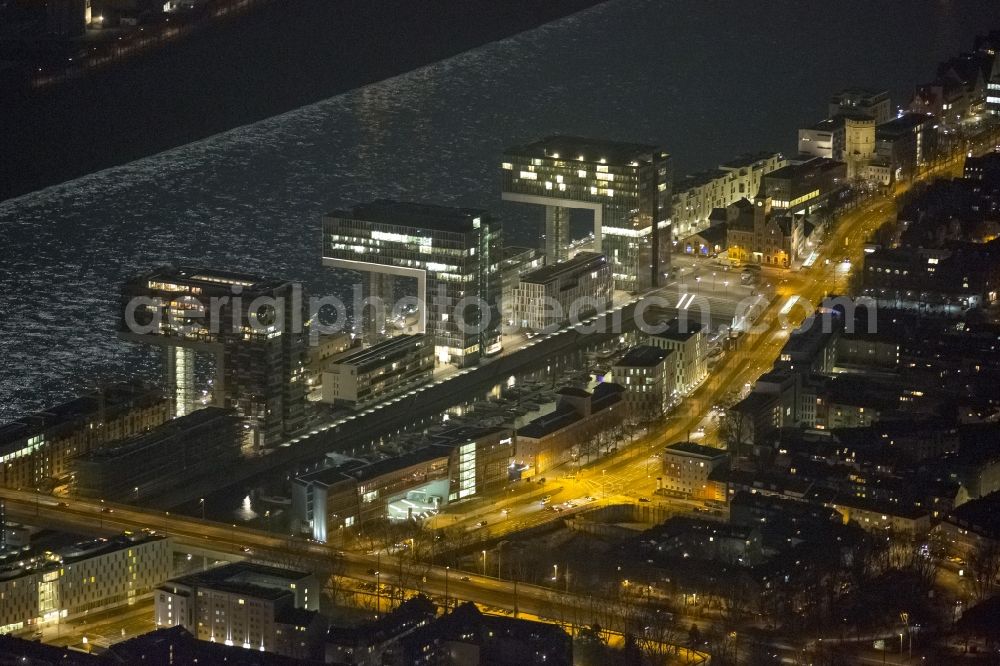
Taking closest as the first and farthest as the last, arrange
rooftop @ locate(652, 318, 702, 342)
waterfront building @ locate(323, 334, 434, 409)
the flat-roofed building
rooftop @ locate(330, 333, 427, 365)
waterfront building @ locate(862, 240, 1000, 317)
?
the flat-roofed building < waterfront building @ locate(323, 334, 434, 409) < rooftop @ locate(330, 333, 427, 365) < rooftop @ locate(652, 318, 702, 342) < waterfront building @ locate(862, 240, 1000, 317)

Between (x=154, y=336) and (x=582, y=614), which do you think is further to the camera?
(x=154, y=336)

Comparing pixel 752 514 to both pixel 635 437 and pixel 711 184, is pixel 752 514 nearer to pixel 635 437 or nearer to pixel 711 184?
pixel 635 437

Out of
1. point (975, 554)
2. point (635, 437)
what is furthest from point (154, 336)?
point (975, 554)

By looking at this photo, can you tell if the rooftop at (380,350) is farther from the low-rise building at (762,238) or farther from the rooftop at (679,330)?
the low-rise building at (762,238)

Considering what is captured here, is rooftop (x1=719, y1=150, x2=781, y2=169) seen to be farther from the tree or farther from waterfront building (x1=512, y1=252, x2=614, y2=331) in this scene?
the tree

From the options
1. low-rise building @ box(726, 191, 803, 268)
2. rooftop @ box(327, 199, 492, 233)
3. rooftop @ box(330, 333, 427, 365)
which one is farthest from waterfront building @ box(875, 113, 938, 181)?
rooftop @ box(330, 333, 427, 365)

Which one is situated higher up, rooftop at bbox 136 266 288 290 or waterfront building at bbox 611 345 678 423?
rooftop at bbox 136 266 288 290

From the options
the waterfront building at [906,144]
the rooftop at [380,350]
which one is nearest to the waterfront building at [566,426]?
the rooftop at [380,350]
